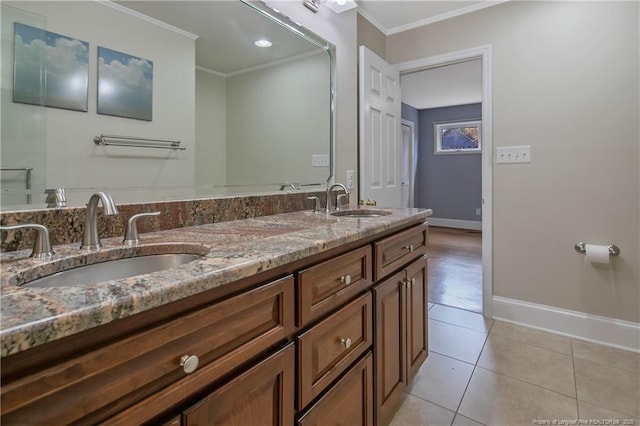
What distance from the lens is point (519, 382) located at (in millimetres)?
1683

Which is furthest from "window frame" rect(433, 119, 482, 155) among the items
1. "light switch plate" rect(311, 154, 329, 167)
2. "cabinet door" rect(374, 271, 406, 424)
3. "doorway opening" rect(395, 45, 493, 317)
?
"cabinet door" rect(374, 271, 406, 424)

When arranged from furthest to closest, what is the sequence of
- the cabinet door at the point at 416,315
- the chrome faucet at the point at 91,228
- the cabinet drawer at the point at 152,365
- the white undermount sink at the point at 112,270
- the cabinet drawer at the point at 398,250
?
the cabinet door at the point at 416,315, the cabinet drawer at the point at 398,250, the chrome faucet at the point at 91,228, the white undermount sink at the point at 112,270, the cabinet drawer at the point at 152,365

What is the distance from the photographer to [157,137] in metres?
1.16

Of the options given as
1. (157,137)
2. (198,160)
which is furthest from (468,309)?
(157,137)

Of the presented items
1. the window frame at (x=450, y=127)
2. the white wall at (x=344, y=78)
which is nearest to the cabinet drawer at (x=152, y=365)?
the white wall at (x=344, y=78)

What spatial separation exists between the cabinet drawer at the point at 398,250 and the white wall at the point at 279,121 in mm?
731

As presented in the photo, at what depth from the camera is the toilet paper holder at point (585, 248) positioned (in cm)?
203

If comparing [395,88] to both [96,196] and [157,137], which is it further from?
[96,196]

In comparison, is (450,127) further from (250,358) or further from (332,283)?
(250,358)

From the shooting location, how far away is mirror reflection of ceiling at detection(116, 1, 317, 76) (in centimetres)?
121

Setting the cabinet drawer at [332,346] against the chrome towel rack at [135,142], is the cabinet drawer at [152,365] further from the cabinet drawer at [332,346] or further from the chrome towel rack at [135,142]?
the chrome towel rack at [135,142]

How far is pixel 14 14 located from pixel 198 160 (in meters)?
0.63

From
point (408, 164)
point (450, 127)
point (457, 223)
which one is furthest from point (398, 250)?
point (450, 127)

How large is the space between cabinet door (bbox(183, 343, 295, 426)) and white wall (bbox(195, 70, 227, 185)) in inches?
32.9
